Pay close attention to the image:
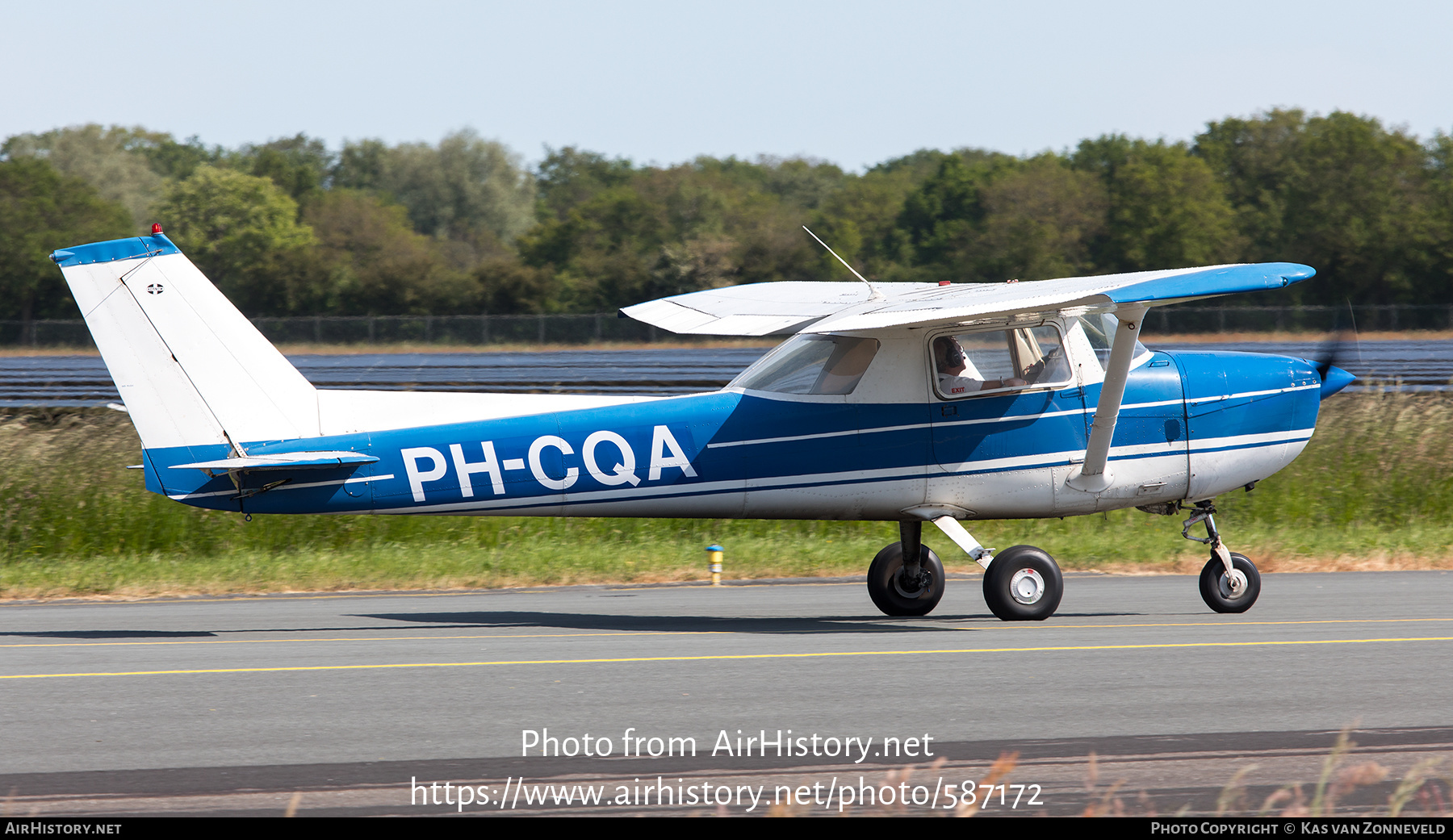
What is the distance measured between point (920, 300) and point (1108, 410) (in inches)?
59.7

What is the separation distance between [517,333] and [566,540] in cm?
4357

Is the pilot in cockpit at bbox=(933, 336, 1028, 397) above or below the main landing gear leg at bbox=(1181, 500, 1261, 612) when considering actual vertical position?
above

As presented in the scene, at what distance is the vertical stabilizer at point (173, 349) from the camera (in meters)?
8.78

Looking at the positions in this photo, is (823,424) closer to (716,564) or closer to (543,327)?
(716,564)

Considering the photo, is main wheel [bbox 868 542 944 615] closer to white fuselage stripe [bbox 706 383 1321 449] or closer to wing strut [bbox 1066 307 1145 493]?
white fuselage stripe [bbox 706 383 1321 449]

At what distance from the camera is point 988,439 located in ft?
32.7

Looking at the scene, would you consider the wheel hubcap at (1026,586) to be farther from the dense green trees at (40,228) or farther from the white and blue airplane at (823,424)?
the dense green trees at (40,228)

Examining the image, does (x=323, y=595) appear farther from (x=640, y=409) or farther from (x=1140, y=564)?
(x=1140, y=564)

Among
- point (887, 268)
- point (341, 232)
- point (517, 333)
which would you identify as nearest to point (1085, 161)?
point (887, 268)

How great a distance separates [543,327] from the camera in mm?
58906

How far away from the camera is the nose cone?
10742 mm

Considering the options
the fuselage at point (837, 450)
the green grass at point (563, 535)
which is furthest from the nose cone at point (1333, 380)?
the green grass at point (563, 535)

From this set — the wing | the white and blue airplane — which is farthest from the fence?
the white and blue airplane

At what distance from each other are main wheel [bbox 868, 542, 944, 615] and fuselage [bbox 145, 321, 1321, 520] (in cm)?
72
